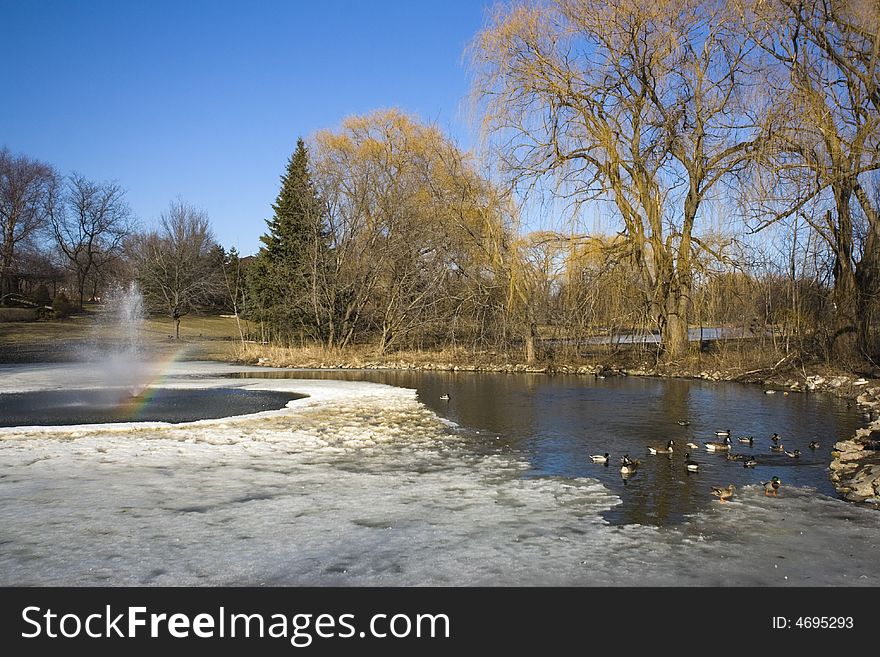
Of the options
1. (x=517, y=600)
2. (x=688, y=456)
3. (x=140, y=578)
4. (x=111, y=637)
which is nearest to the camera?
(x=111, y=637)

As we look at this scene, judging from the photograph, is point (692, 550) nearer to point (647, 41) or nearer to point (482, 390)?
point (482, 390)

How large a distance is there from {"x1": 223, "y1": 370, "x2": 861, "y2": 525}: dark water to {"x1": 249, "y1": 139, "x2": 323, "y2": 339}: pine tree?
34.8 feet

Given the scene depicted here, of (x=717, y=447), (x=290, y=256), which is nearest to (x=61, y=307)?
(x=290, y=256)

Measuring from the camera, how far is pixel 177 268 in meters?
44.1

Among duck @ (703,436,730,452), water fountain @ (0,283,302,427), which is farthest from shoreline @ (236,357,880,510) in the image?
water fountain @ (0,283,302,427)

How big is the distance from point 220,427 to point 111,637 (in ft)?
23.6

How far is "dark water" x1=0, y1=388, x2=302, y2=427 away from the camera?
12241 millimetres

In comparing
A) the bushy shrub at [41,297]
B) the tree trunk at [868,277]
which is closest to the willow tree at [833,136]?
the tree trunk at [868,277]

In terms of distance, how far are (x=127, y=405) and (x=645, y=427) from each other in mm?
10459

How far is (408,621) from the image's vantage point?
4.16 meters

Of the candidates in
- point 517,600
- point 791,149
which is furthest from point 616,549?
point 791,149

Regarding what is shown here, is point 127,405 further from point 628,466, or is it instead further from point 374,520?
point 628,466

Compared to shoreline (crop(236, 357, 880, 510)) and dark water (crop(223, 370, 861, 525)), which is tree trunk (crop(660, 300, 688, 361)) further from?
dark water (crop(223, 370, 861, 525))

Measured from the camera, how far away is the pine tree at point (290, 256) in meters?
28.5
